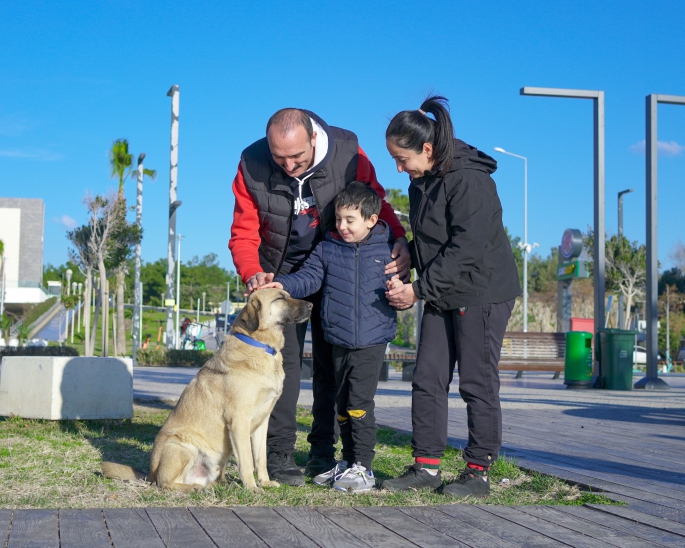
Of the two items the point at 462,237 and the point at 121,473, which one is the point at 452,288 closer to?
the point at 462,237

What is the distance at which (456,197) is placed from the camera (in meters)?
4.40

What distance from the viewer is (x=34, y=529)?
10.5 ft

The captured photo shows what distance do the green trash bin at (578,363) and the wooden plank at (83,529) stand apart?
13.4 metres

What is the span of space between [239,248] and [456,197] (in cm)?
155

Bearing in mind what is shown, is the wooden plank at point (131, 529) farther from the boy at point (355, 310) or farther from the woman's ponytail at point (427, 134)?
the woman's ponytail at point (427, 134)

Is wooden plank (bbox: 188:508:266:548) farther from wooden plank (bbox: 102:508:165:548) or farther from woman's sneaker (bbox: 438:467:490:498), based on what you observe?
woman's sneaker (bbox: 438:467:490:498)

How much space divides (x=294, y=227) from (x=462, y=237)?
121 cm

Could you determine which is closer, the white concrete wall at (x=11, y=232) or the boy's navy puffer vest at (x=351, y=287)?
the boy's navy puffer vest at (x=351, y=287)

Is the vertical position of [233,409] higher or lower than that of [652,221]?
lower

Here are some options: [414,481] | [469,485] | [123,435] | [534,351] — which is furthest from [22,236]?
[469,485]

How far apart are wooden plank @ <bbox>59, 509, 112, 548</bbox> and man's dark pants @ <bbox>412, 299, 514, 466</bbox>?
1962 millimetres

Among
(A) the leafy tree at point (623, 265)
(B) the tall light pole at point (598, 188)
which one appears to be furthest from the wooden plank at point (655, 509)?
(A) the leafy tree at point (623, 265)

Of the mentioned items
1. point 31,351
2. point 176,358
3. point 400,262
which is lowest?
point 176,358

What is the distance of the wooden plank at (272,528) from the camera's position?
3086 mm
